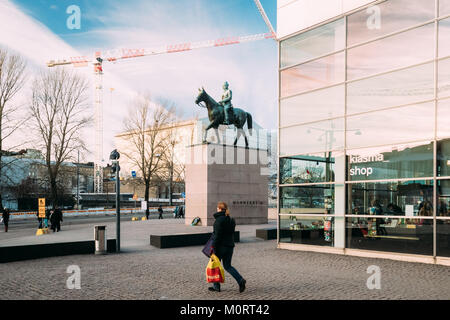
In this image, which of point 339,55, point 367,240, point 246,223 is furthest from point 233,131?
point 367,240

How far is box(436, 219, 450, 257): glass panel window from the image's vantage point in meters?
11.9

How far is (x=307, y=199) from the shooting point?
53.0 ft

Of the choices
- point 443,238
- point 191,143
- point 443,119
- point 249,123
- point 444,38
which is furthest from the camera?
point 191,143

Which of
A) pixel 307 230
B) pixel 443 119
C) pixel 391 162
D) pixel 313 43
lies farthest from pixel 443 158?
pixel 313 43

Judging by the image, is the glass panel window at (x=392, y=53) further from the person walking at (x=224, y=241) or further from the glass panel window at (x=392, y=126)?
the person walking at (x=224, y=241)

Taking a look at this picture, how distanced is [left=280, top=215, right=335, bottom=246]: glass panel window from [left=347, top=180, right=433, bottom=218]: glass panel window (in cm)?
114

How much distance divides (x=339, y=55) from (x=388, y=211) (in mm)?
5720

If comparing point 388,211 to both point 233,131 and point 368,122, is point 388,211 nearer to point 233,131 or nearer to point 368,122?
point 368,122

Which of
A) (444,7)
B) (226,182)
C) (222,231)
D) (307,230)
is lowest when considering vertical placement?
(307,230)

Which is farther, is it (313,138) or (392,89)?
(313,138)

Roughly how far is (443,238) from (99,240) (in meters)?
10.8

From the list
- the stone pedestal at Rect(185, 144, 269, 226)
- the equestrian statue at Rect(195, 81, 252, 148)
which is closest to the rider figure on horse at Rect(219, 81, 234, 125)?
the equestrian statue at Rect(195, 81, 252, 148)

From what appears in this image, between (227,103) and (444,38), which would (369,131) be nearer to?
(444,38)

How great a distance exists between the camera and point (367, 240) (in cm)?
1410
